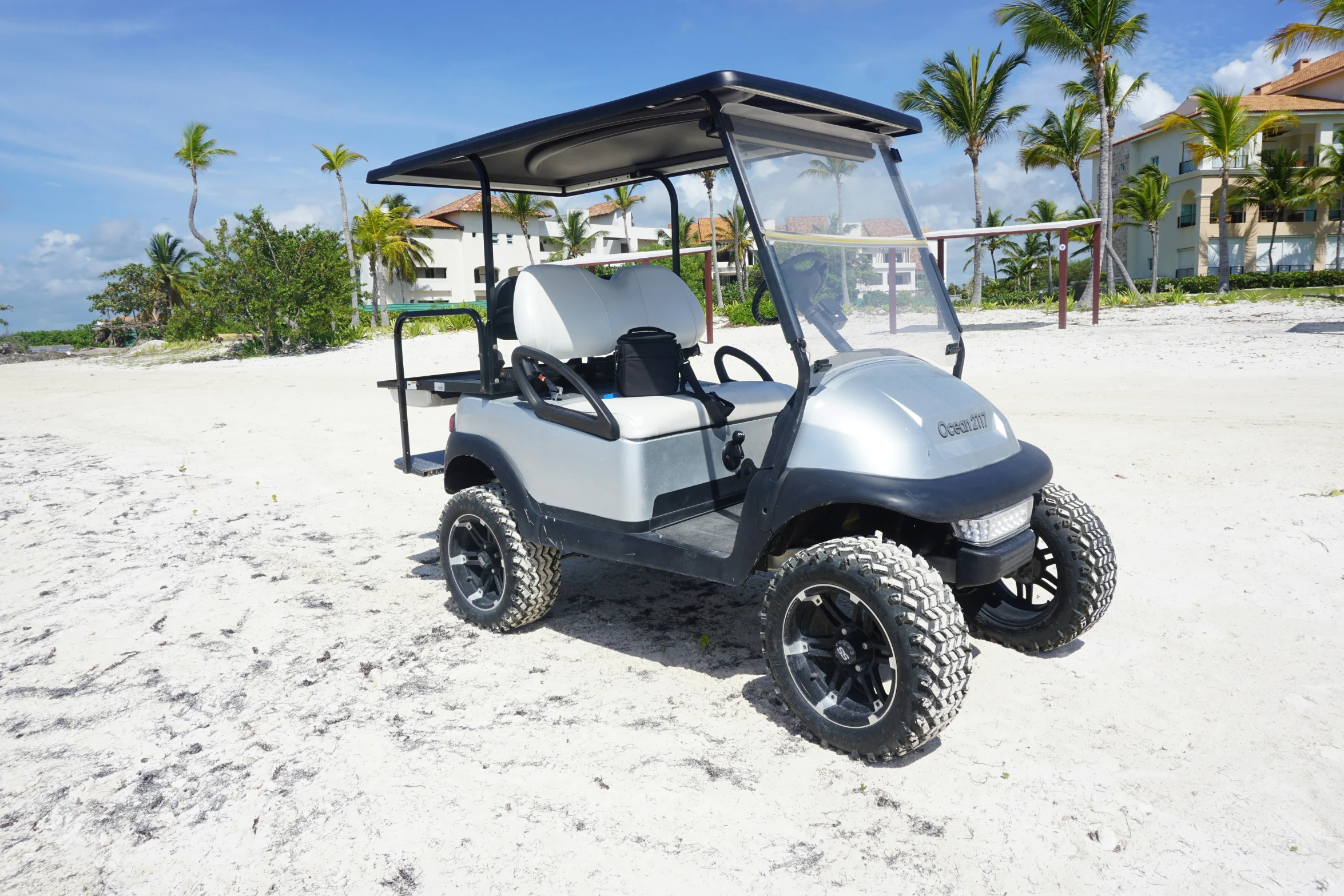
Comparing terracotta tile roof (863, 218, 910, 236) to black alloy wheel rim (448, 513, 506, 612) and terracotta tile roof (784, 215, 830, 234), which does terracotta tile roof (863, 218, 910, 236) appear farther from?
black alloy wheel rim (448, 513, 506, 612)

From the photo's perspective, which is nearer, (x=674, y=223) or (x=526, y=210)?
(x=674, y=223)

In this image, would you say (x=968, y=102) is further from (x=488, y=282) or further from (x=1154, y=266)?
(x=488, y=282)

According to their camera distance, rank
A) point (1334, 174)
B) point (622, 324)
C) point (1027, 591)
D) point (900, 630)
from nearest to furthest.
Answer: point (900, 630)
point (1027, 591)
point (622, 324)
point (1334, 174)

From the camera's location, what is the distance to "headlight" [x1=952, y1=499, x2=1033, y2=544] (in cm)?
294

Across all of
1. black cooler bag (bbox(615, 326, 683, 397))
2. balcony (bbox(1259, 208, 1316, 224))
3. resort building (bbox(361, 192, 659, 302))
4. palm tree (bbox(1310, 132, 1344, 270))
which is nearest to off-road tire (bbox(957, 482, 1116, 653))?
black cooler bag (bbox(615, 326, 683, 397))

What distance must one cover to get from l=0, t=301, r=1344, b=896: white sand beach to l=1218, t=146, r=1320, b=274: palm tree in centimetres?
3766

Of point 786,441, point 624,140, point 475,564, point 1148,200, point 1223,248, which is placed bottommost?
point 475,564

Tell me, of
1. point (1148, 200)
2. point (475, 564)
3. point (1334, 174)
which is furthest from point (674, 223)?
point (1334, 174)

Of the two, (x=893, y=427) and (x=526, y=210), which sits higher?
(x=526, y=210)

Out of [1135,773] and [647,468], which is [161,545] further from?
[1135,773]

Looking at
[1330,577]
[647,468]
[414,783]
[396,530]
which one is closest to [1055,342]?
[1330,577]

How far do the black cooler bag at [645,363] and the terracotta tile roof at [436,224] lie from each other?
50611mm

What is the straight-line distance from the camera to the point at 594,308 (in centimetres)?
421

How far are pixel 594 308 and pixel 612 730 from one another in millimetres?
1971
